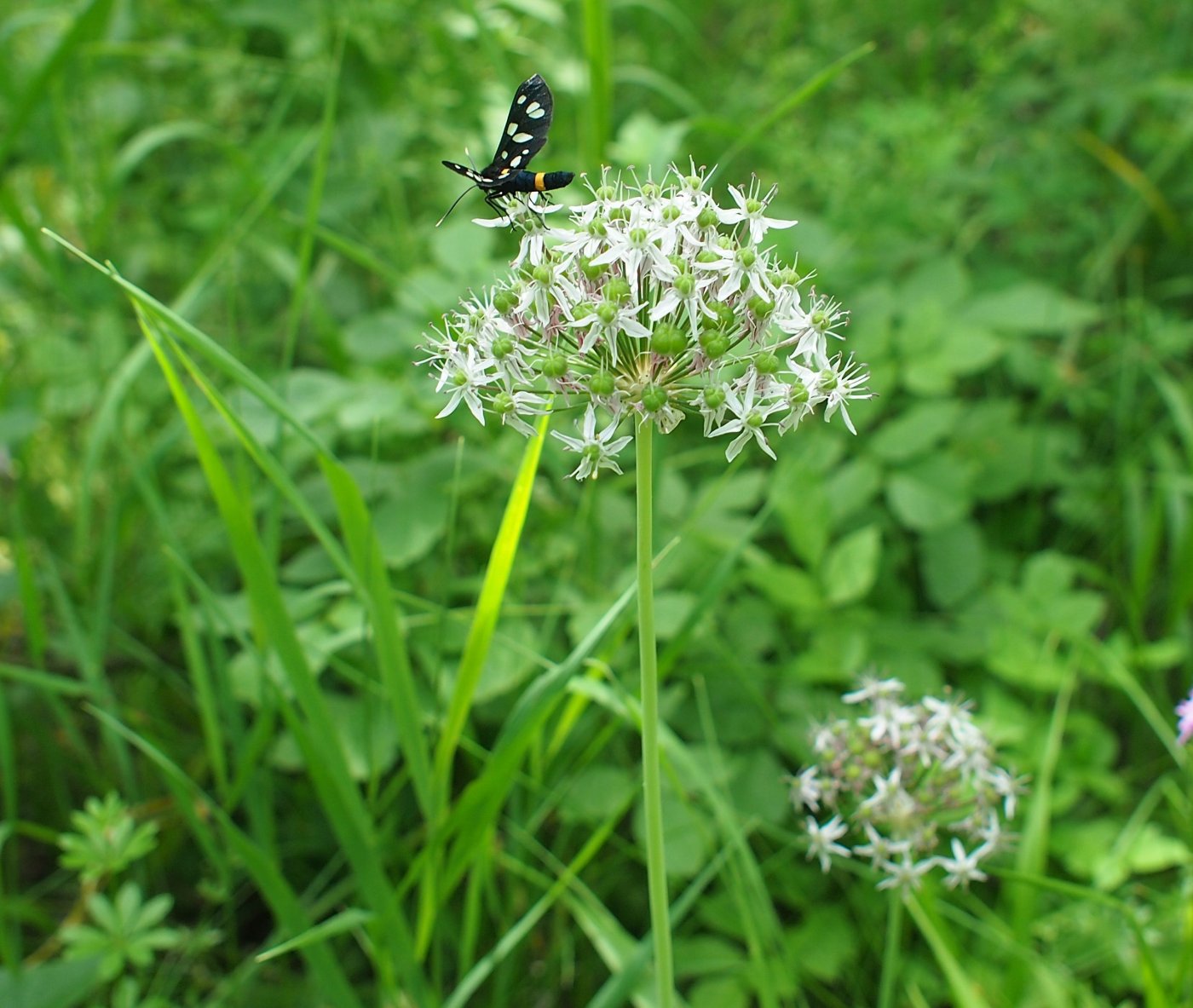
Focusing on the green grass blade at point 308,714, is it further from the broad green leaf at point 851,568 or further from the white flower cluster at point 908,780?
the broad green leaf at point 851,568

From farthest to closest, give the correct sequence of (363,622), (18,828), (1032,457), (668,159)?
(1032,457)
(668,159)
(18,828)
(363,622)

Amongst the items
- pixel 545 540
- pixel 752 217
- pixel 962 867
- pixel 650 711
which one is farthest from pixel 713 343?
pixel 545 540

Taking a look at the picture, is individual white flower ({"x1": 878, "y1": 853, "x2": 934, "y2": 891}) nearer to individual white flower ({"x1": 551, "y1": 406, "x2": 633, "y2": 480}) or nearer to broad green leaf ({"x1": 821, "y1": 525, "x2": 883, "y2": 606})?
broad green leaf ({"x1": 821, "y1": 525, "x2": 883, "y2": 606})

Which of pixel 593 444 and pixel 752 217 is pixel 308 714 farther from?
pixel 752 217

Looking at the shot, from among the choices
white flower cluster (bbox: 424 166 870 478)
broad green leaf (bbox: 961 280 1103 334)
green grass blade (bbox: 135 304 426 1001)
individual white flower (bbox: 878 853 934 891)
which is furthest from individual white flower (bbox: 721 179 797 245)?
broad green leaf (bbox: 961 280 1103 334)

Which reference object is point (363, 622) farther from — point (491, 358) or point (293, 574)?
point (491, 358)

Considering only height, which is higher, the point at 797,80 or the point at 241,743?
the point at 797,80

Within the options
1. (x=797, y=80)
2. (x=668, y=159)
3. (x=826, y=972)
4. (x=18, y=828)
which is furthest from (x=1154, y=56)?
(x=18, y=828)
